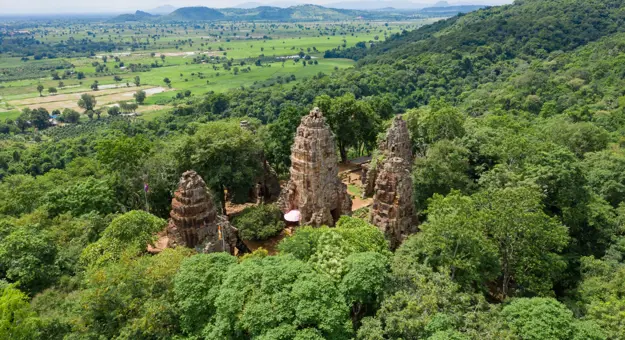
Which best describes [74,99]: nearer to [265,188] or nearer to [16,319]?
[265,188]

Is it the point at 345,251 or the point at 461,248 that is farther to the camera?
the point at 345,251

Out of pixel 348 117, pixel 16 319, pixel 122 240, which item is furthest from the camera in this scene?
pixel 348 117

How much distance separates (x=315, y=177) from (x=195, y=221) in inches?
394

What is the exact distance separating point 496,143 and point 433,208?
16399 mm

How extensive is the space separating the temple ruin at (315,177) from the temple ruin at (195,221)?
7.14 metres

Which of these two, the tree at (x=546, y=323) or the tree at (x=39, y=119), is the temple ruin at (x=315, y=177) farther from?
the tree at (x=39, y=119)

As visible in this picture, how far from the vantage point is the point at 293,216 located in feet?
111

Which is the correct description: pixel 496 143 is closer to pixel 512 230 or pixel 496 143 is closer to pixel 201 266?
pixel 512 230

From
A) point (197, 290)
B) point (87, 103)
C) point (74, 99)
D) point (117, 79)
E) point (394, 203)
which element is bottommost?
point (74, 99)

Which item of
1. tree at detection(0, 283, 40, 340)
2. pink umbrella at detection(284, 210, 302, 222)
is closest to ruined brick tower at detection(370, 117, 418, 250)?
pink umbrella at detection(284, 210, 302, 222)

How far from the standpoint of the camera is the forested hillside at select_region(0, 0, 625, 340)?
61.7 ft

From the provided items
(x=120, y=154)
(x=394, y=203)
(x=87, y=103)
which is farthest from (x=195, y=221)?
(x=87, y=103)

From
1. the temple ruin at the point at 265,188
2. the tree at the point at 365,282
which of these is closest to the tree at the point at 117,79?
the temple ruin at the point at 265,188

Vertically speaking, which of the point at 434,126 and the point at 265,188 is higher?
the point at 434,126
